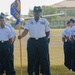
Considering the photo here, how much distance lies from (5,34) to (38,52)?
1.12 metres

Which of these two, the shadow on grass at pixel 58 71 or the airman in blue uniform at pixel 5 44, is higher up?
the airman in blue uniform at pixel 5 44

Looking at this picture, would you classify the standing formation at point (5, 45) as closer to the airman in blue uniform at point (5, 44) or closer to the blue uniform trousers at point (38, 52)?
the airman in blue uniform at point (5, 44)

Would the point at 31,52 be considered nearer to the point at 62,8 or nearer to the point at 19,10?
the point at 19,10

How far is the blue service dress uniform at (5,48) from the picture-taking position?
978 centimetres

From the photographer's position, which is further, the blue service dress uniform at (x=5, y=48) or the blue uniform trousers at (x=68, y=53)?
the blue uniform trousers at (x=68, y=53)

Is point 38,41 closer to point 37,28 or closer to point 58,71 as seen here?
point 37,28

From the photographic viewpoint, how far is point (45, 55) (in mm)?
9391

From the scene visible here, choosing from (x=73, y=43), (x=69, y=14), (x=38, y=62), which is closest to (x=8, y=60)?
(x=38, y=62)

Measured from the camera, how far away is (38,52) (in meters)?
9.36

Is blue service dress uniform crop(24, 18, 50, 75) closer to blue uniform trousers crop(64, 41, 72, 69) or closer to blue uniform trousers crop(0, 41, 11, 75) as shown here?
blue uniform trousers crop(0, 41, 11, 75)

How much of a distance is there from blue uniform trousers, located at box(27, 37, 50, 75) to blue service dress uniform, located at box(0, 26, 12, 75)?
0.73 meters

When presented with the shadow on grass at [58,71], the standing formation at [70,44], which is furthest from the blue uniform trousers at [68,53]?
the shadow on grass at [58,71]

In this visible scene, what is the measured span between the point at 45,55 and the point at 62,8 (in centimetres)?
10424

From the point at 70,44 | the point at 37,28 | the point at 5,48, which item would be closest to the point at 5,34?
the point at 5,48
